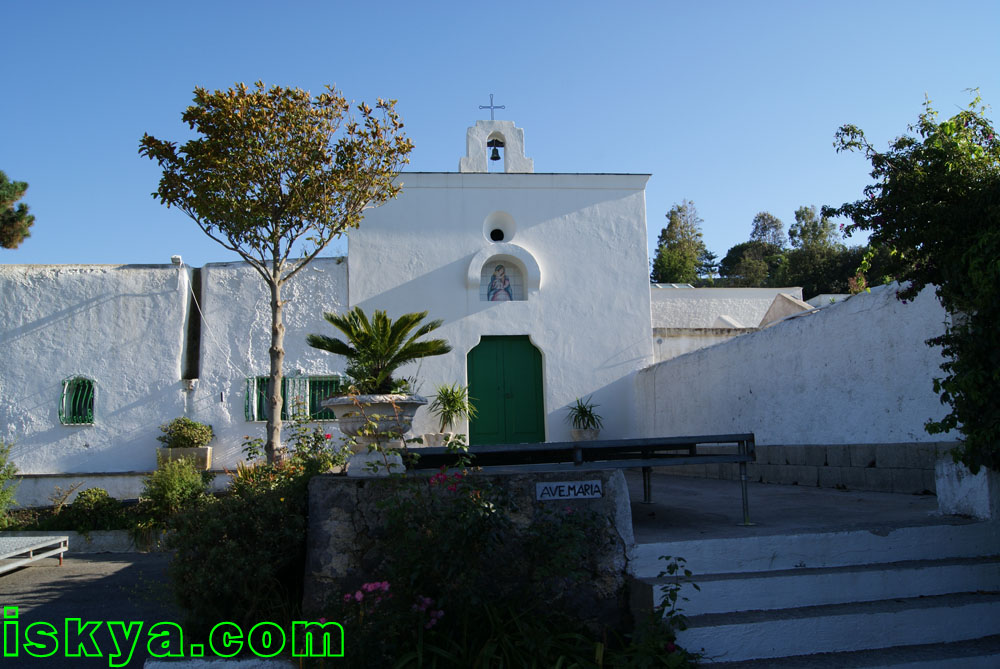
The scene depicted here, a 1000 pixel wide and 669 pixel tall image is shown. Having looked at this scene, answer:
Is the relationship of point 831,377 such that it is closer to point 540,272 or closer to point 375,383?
point 375,383

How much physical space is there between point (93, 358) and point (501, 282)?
7606 mm

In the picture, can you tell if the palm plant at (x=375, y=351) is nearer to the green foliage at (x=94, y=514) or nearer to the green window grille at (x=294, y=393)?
the green foliage at (x=94, y=514)

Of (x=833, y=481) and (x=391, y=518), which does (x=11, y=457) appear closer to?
(x=391, y=518)

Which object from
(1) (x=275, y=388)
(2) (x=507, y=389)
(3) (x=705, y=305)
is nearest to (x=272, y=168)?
(1) (x=275, y=388)

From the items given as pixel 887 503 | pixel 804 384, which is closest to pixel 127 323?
pixel 804 384

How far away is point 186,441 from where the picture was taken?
1302 centimetres

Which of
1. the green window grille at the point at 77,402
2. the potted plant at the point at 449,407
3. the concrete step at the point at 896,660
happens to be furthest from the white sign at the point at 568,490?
the green window grille at the point at 77,402

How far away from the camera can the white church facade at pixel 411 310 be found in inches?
523

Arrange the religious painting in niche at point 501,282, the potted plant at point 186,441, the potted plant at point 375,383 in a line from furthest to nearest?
the religious painting in niche at point 501,282 < the potted plant at point 186,441 < the potted plant at point 375,383

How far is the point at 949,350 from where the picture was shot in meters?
4.65

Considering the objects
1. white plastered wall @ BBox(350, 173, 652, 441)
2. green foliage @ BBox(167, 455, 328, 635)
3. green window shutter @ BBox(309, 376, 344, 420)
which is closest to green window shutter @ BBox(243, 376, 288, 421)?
green window shutter @ BBox(309, 376, 344, 420)

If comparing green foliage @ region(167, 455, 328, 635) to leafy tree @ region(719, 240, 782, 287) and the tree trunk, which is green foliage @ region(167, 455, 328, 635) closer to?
the tree trunk

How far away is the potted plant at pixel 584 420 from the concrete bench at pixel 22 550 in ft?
27.2

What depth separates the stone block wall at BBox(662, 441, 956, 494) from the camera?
6.91m
